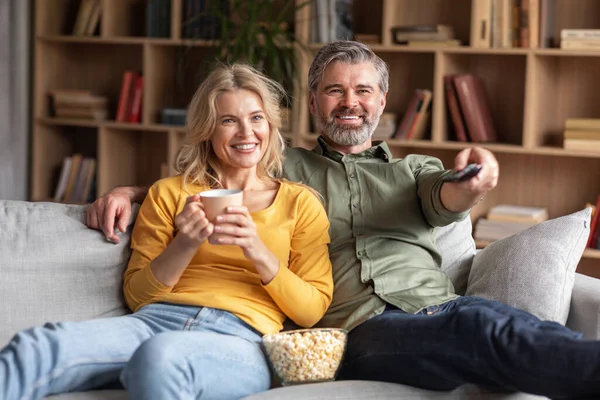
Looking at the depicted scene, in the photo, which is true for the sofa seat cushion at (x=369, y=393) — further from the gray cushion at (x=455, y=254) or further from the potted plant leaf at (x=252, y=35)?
the potted plant leaf at (x=252, y=35)

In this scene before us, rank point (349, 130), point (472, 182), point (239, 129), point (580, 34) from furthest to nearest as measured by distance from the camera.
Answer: point (580, 34), point (349, 130), point (239, 129), point (472, 182)

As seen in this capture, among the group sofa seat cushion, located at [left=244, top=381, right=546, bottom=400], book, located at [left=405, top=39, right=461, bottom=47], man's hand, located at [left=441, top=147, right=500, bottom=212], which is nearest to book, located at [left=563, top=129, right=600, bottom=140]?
book, located at [left=405, top=39, right=461, bottom=47]

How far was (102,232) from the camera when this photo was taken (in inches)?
84.5

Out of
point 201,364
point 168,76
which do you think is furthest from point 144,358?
point 168,76

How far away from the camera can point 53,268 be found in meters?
2.07

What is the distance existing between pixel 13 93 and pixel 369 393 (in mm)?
3204

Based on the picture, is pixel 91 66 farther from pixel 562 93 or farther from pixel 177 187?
pixel 177 187

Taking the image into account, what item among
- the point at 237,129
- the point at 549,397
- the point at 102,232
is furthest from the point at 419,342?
the point at 102,232

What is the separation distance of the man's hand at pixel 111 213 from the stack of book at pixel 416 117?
1898 mm

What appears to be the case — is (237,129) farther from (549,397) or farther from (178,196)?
(549,397)

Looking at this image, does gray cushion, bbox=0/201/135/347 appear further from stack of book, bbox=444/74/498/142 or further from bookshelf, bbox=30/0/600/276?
stack of book, bbox=444/74/498/142

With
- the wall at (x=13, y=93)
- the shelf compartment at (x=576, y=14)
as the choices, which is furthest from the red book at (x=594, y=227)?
the wall at (x=13, y=93)

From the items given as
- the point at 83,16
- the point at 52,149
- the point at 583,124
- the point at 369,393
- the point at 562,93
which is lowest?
the point at 369,393

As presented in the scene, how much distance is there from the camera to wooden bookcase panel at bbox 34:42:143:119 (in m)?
4.51
